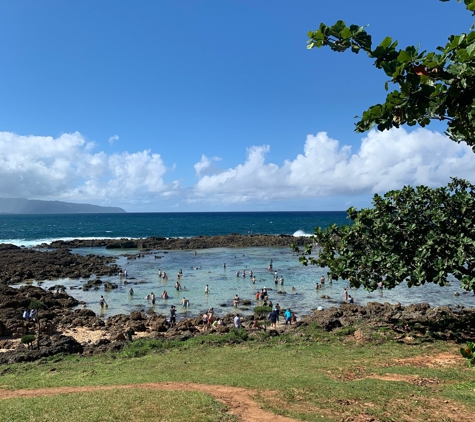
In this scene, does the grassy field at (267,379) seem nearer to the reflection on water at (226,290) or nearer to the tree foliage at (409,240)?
the tree foliage at (409,240)

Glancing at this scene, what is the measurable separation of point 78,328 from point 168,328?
265 inches

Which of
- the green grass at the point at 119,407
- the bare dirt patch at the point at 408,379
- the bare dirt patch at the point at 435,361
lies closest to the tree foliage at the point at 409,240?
the bare dirt patch at the point at 435,361

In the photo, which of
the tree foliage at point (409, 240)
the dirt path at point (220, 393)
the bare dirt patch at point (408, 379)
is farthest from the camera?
the tree foliage at point (409, 240)

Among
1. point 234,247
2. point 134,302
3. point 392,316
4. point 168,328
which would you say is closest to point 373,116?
point 392,316

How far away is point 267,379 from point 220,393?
187cm

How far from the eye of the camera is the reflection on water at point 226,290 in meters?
31.9

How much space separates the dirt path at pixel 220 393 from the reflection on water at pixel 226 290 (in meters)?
18.2

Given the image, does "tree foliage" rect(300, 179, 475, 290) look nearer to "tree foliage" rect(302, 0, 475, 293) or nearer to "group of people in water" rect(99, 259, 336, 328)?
"tree foliage" rect(302, 0, 475, 293)

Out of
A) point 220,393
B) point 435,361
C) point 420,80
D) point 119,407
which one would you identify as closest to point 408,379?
point 435,361

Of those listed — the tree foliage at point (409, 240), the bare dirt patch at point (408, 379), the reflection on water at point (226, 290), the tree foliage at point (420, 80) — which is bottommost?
the reflection on water at point (226, 290)

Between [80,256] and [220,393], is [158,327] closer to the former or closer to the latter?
[220,393]

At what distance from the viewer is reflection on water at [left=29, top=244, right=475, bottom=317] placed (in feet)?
105

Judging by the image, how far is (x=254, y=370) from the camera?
13.1m

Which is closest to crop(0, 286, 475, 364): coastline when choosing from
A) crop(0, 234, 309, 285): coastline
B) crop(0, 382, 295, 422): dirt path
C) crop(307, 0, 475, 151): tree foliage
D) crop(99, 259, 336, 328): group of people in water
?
crop(99, 259, 336, 328): group of people in water
